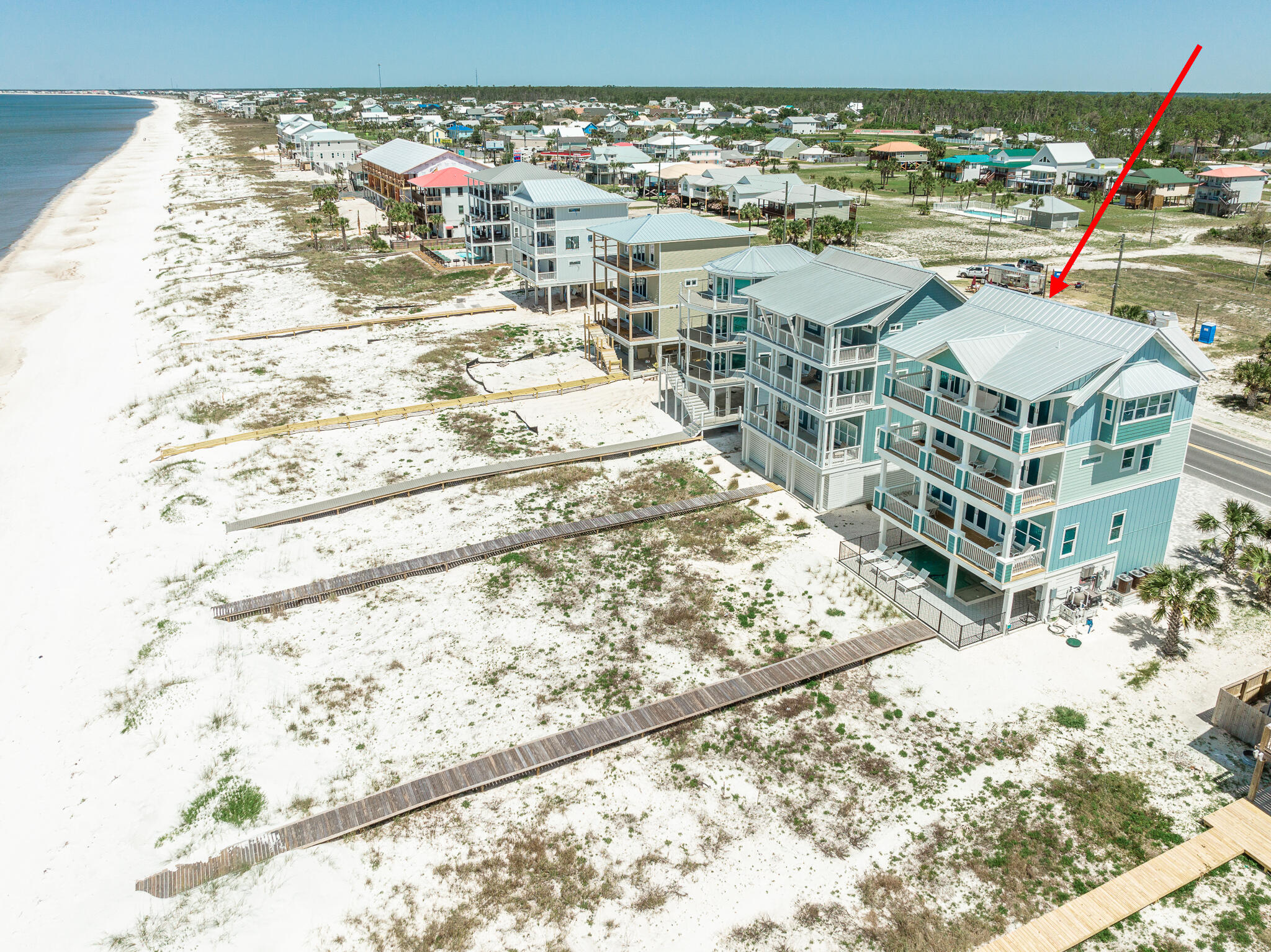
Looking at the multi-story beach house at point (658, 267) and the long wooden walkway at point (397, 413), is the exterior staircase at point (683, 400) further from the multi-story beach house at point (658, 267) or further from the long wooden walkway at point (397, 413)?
the long wooden walkway at point (397, 413)

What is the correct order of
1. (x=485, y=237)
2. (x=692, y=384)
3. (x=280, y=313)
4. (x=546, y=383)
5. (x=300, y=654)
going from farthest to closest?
(x=485, y=237) < (x=280, y=313) < (x=546, y=383) < (x=692, y=384) < (x=300, y=654)

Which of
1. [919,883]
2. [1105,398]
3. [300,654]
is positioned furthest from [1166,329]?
[300,654]

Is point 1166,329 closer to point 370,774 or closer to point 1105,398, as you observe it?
point 1105,398

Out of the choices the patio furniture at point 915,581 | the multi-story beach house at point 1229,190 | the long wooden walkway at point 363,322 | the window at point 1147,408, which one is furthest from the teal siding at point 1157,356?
the multi-story beach house at point 1229,190

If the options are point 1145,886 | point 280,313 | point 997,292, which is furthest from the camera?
point 280,313

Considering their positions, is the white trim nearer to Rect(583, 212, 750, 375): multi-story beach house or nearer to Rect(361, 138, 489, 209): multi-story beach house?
Rect(583, 212, 750, 375): multi-story beach house

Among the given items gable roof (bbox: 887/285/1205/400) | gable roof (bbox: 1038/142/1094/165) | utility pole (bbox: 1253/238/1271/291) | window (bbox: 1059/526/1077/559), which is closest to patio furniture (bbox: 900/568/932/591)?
window (bbox: 1059/526/1077/559)
